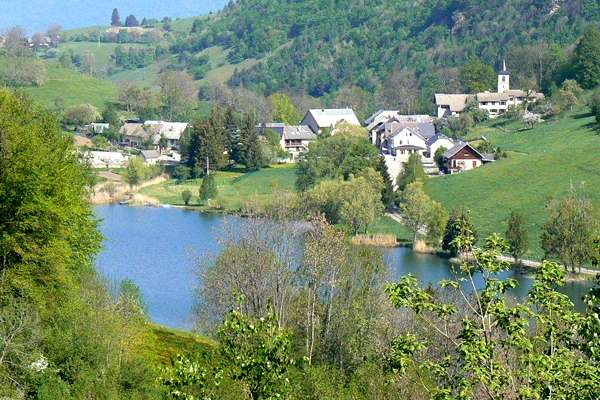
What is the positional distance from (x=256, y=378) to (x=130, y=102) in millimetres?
83987

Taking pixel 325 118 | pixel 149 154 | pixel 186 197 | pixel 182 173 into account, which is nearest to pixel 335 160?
pixel 186 197

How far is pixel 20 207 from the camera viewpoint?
19.0 meters

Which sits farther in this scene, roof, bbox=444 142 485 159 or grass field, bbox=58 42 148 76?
grass field, bbox=58 42 148 76

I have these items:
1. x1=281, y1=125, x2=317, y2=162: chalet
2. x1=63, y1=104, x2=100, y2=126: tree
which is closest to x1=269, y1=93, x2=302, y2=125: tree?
x1=281, y1=125, x2=317, y2=162: chalet

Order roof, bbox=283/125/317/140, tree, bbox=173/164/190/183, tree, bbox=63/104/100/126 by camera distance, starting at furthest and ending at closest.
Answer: tree, bbox=63/104/100/126, roof, bbox=283/125/317/140, tree, bbox=173/164/190/183

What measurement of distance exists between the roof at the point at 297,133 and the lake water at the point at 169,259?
22.3 m

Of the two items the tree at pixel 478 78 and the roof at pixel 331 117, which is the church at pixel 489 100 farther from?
the roof at pixel 331 117

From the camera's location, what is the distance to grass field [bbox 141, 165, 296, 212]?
55.2 m

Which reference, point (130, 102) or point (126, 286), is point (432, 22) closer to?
point (130, 102)

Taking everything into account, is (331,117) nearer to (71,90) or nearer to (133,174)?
(133,174)

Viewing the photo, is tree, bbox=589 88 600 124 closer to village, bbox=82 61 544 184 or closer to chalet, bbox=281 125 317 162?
village, bbox=82 61 544 184

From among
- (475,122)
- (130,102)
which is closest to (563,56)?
(475,122)

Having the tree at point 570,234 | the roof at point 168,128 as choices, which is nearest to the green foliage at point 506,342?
the tree at point 570,234

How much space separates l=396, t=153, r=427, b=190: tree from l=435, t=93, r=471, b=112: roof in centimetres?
2261
